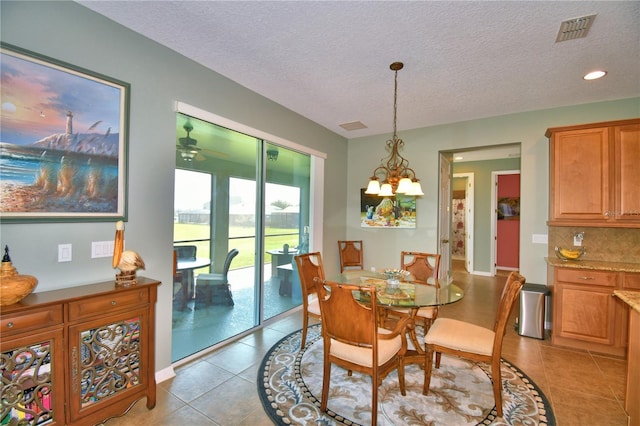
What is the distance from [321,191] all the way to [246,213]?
160cm

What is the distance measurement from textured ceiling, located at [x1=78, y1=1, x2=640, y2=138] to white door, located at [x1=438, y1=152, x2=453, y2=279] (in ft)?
4.69

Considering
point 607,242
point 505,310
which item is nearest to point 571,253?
point 607,242

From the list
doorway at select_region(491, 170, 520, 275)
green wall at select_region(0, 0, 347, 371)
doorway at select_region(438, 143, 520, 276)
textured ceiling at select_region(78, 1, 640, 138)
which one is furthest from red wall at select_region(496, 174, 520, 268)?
green wall at select_region(0, 0, 347, 371)

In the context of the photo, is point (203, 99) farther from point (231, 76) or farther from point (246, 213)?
point (246, 213)

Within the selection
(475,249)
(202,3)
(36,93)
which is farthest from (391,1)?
(475,249)

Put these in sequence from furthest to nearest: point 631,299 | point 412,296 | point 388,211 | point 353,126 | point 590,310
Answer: point 388,211, point 353,126, point 590,310, point 412,296, point 631,299

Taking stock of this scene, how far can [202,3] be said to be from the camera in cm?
201

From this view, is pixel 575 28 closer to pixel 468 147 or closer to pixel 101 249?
pixel 468 147

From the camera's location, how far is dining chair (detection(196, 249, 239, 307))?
3.09m

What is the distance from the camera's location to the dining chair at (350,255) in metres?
5.07

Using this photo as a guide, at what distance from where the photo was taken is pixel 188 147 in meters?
2.86

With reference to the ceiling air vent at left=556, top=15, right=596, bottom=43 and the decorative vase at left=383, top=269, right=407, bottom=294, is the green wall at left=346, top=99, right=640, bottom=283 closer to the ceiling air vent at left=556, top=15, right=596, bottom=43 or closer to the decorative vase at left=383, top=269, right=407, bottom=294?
the ceiling air vent at left=556, top=15, right=596, bottom=43

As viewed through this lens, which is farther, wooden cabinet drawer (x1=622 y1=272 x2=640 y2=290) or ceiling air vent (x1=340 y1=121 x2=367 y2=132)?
ceiling air vent (x1=340 y1=121 x2=367 y2=132)

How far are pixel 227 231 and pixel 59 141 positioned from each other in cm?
167
